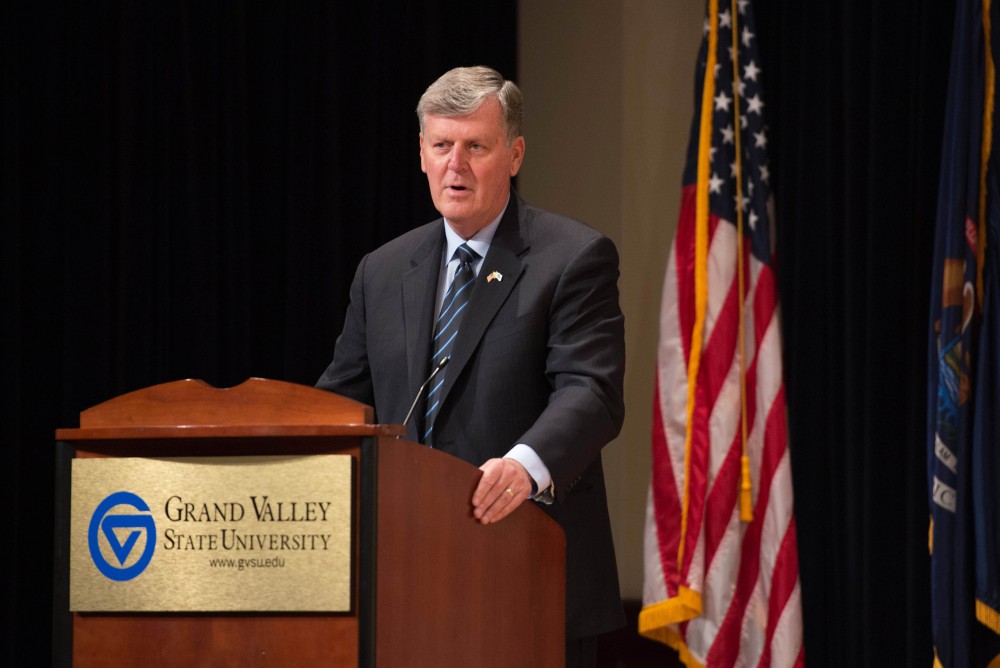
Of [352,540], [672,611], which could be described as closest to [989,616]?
[672,611]

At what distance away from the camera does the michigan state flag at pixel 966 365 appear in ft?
11.5

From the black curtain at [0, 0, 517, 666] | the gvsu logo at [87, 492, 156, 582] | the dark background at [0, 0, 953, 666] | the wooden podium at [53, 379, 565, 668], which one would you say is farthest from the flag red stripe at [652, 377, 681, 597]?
the gvsu logo at [87, 492, 156, 582]

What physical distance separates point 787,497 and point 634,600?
32.3 inches

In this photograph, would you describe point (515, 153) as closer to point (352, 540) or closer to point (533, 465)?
point (533, 465)

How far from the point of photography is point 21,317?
4188 mm

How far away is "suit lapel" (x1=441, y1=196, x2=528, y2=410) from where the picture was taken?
7.48 feet

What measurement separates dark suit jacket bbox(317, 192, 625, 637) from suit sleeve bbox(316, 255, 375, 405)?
9 cm

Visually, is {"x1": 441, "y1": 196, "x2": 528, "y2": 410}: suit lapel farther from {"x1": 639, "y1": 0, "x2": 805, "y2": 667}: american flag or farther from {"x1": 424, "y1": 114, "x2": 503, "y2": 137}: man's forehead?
{"x1": 639, "y1": 0, "x2": 805, "y2": 667}: american flag

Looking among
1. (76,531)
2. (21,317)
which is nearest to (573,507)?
(76,531)

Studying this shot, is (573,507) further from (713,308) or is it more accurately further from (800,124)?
(800,124)

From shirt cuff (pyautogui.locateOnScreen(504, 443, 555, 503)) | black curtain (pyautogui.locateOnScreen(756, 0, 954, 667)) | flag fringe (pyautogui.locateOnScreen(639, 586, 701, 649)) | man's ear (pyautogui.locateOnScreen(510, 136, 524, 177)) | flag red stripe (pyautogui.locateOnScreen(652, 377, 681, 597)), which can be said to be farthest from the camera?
flag red stripe (pyautogui.locateOnScreen(652, 377, 681, 597))

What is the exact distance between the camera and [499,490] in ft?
6.17

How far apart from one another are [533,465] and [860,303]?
7.64 feet

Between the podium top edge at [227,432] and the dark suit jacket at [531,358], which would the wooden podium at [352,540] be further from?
the dark suit jacket at [531,358]
